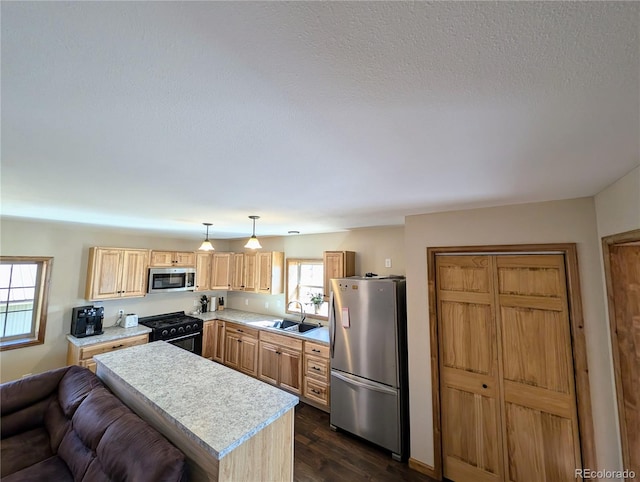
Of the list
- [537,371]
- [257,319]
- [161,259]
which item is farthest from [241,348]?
[537,371]

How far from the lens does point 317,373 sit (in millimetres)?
3451

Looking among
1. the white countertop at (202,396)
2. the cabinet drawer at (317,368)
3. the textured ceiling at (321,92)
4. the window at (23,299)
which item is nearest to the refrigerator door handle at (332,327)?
the cabinet drawer at (317,368)

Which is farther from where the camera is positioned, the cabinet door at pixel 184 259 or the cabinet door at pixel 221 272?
the cabinet door at pixel 221 272

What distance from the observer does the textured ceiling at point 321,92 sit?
551mm

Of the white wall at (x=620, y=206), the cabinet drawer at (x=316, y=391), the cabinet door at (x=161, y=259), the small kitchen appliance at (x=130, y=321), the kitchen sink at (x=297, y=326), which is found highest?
the white wall at (x=620, y=206)

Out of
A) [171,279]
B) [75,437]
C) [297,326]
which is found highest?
[171,279]

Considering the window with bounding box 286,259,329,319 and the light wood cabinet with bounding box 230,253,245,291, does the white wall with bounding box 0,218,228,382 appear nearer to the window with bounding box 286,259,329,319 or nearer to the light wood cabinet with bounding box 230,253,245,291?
the light wood cabinet with bounding box 230,253,245,291

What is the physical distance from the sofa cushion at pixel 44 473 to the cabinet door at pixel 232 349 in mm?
2684

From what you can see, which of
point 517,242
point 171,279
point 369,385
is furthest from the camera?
point 171,279

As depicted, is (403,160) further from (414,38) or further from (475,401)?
(475,401)

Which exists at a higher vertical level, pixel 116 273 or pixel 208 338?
pixel 116 273

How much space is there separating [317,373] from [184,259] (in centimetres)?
314

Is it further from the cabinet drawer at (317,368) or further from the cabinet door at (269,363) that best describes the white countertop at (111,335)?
the cabinet drawer at (317,368)

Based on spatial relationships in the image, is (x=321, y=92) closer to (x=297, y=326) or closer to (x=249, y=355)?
(x=297, y=326)
